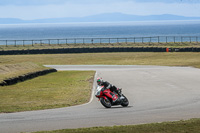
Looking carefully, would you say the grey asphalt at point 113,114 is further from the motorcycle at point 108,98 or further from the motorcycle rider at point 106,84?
the motorcycle rider at point 106,84

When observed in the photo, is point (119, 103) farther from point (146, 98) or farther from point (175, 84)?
point (175, 84)

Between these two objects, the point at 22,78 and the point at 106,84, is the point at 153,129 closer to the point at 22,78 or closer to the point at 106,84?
the point at 106,84

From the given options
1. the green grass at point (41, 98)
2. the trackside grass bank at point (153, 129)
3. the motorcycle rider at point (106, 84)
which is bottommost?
the green grass at point (41, 98)

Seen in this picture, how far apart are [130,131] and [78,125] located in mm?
2172

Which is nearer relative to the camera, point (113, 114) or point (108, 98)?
point (113, 114)

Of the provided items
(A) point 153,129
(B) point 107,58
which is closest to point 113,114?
(A) point 153,129

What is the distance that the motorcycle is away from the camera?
17.9 m

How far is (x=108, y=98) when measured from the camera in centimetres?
1811

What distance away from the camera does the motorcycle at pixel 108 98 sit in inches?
704

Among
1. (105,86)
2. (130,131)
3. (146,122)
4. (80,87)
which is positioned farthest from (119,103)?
(80,87)

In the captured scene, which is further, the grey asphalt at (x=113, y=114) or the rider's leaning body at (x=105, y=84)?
the rider's leaning body at (x=105, y=84)

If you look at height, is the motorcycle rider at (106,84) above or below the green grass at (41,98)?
above

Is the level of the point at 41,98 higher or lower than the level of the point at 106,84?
lower

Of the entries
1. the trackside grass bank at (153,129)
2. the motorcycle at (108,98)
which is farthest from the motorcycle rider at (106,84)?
the trackside grass bank at (153,129)
